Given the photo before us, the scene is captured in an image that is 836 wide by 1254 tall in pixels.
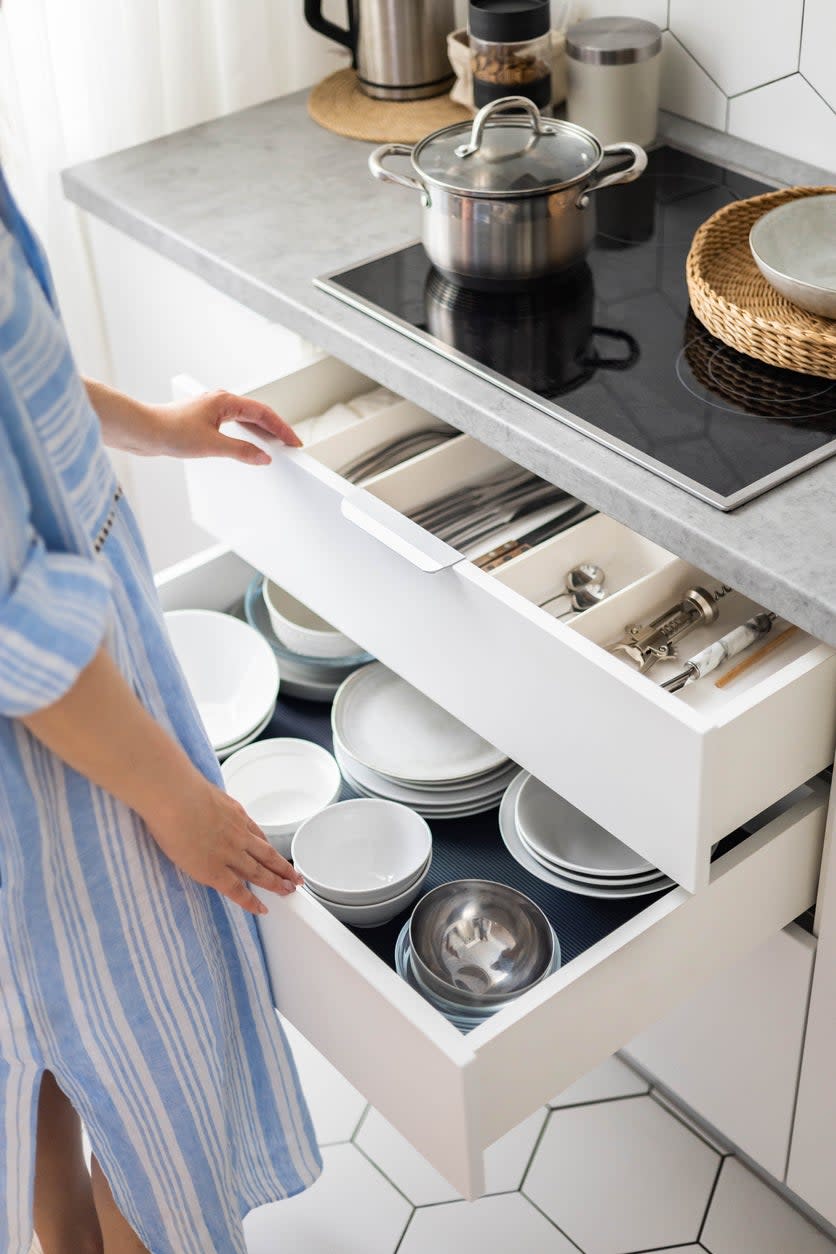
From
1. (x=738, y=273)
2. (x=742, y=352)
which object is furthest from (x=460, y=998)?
(x=738, y=273)

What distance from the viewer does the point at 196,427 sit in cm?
129

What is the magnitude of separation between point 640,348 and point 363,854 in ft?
1.73

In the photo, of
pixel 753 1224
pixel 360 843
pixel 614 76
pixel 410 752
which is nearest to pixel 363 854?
pixel 360 843

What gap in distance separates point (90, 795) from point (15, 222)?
399mm

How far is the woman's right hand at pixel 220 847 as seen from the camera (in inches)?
39.5

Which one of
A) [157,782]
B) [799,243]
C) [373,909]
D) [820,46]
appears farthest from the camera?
[820,46]

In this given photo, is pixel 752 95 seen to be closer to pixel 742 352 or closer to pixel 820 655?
pixel 742 352

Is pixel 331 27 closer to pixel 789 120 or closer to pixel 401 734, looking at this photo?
pixel 789 120

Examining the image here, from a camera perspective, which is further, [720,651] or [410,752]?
[410,752]

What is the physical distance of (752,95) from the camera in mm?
1555

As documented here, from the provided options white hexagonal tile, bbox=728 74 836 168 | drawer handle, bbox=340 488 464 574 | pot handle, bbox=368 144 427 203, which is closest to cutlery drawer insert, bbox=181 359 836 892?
drawer handle, bbox=340 488 464 574

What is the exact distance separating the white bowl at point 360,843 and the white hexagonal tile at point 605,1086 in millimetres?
529

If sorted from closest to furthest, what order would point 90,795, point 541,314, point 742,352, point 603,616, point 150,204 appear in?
point 90,795, point 603,616, point 742,352, point 541,314, point 150,204

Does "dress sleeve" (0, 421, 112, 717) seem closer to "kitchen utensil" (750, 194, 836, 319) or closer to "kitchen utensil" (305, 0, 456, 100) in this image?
"kitchen utensil" (750, 194, 836, 319)
